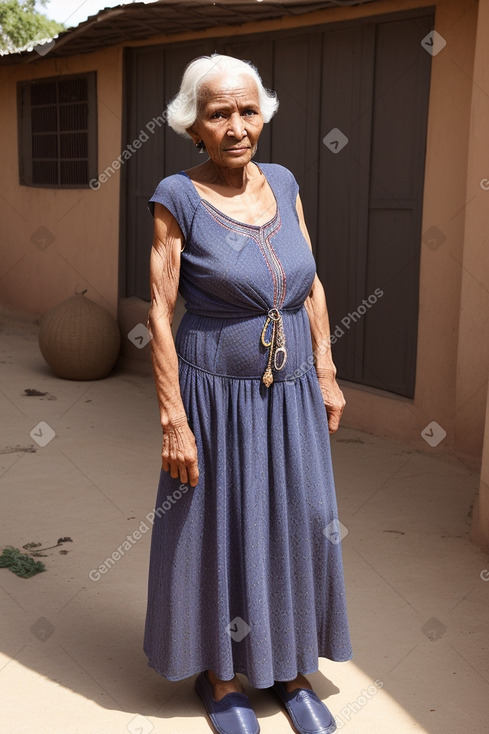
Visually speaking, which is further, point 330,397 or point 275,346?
point 330,397

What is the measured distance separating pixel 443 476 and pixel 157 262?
3.21 meters

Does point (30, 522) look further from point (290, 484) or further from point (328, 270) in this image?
point (328, 270)

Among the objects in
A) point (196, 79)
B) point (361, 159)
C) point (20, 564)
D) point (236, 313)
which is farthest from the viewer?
point (361, 159)

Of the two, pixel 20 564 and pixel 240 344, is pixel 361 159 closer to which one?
pixel 20 564

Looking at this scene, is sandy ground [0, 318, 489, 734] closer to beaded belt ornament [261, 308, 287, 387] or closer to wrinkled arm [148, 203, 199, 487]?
wrinkled arm [148, 203, 199, 487]

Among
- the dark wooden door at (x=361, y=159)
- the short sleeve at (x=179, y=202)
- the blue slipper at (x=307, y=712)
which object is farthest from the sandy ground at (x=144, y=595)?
the short sleeve at (x=179, y=202)

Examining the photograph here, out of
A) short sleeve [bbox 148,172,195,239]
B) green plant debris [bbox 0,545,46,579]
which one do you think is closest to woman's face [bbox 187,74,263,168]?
short sleeve [bbox 148,172,195,239]

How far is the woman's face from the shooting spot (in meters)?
2.69

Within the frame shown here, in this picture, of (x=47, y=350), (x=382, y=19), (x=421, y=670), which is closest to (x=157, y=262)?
(x=421, y=670)

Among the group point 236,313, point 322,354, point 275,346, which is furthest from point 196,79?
point 322,354

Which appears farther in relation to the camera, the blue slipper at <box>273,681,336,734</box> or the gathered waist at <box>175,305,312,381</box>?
the blue slipper at <box>273,681,336,734</box>

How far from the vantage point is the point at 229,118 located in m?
2.72

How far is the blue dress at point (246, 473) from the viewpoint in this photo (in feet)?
9.12

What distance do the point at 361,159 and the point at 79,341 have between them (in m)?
2.92
